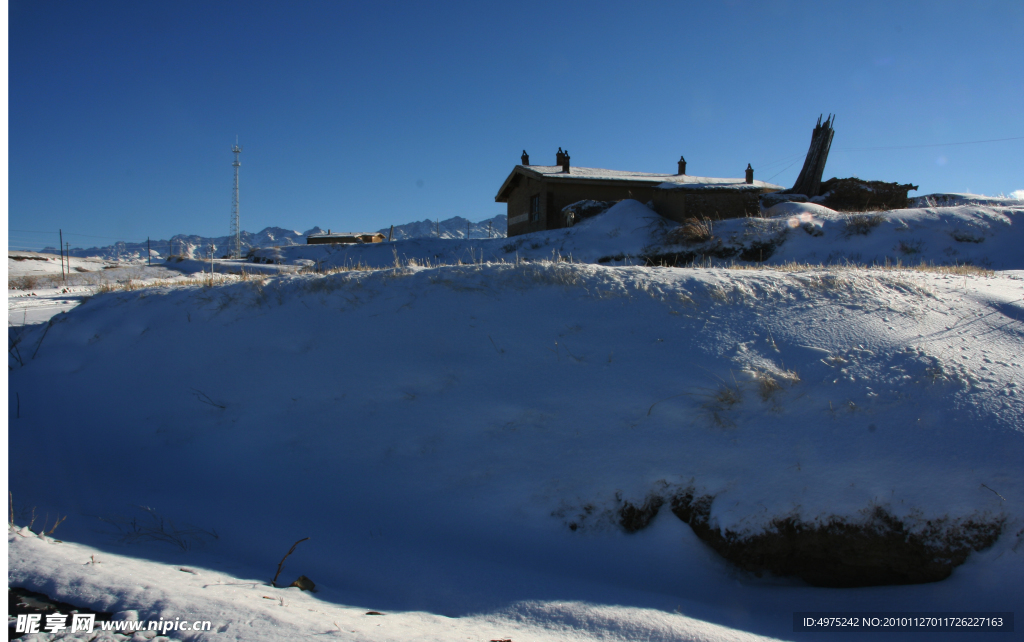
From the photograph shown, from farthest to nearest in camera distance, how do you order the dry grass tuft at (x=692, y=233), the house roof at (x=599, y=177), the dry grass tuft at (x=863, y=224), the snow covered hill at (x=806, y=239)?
the house roof at (x=599, y=177), the dry grass tuft at (x=692, y=233), the dry grass tuft at (x=863, y=224), the snow covered hill at (x=806, y=239)

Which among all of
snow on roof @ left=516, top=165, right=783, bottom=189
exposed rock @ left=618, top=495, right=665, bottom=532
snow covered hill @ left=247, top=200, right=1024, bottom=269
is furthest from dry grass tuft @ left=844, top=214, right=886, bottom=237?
exposed rock @ left=618, top=495, right=665, bottom=532

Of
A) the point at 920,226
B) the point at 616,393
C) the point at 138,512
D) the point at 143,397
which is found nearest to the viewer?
the point at 138,512

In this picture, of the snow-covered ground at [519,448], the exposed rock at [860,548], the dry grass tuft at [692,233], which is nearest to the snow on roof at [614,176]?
the dry grass tuft at [692,233]

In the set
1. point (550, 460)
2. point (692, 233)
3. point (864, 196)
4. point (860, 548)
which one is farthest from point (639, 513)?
point (864, 196)

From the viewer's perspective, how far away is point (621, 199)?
26312 millimetres

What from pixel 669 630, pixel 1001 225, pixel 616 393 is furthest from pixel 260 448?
pixel 1001 225

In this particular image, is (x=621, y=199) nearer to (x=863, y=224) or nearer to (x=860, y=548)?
(x=863, y=224)

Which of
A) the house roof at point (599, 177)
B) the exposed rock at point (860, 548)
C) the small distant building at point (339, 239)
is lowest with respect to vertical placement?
the exposed rock at point (860, 548)

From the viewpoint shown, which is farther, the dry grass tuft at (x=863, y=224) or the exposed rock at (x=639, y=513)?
the dry grass tuft at (x=863, y=224)

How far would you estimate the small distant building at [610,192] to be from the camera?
20.7 meters

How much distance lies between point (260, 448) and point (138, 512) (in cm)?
104

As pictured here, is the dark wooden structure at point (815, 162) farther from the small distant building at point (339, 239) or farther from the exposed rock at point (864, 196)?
the small distant building at point (339, 239)

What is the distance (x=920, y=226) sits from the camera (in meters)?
17.0

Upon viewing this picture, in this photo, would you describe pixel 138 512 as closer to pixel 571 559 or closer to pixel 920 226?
pixel 571 559
